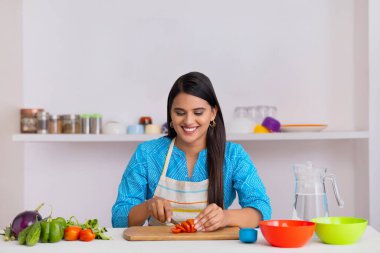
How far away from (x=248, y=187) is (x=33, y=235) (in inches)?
38.0

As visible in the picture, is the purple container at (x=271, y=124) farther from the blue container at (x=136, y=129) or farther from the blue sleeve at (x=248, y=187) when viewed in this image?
the blue sleeve at (x=248, y=187)

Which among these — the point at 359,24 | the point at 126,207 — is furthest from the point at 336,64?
the point at 126,207

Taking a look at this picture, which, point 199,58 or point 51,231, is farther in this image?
point 199,58

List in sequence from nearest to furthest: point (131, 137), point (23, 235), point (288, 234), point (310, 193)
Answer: point (288, 234) < point (23, 235) < point (310, 193) < point (131, 137)

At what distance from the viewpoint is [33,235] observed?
196 cm

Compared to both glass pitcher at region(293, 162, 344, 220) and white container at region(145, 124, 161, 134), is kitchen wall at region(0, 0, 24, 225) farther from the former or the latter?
glass pitcher at region(293, 162, 344, 220)

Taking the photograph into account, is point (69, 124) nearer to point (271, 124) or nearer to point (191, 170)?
point (271, 124)

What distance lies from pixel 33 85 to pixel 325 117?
1.79 metres

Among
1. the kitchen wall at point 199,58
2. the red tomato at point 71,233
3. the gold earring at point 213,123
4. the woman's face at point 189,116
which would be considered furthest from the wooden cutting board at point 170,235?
the kitchen wall at point 199,58

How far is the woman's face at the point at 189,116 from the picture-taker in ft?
8.43

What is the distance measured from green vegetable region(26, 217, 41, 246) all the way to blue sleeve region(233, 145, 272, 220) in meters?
0.90

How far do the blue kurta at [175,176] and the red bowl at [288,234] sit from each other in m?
0.66

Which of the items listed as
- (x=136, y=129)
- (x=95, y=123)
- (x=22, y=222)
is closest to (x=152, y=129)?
(x=136, y=129)

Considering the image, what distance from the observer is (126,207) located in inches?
102
